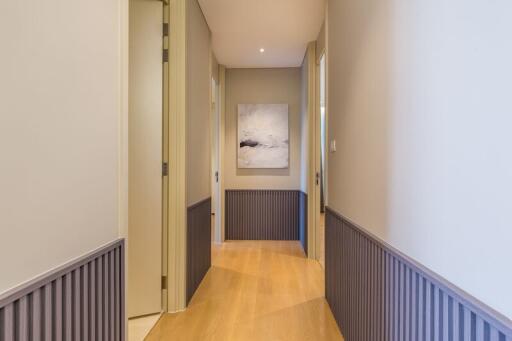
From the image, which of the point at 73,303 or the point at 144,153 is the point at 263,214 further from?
the point at 73,303

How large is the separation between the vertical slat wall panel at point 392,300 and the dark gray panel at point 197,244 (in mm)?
1111

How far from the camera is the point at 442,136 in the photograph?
99 cm

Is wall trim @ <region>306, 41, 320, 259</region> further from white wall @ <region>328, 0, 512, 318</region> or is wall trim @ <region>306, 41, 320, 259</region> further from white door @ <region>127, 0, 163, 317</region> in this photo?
white wall @ <region>328, 0, 512, 318</region>

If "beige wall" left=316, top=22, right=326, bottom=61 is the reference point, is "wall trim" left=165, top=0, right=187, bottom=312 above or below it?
below

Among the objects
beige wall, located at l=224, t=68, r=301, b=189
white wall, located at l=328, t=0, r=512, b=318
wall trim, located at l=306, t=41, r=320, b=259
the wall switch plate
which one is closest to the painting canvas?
beige wall, located at l=224, t=68, r=301, b=189

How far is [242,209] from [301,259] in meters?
1.35

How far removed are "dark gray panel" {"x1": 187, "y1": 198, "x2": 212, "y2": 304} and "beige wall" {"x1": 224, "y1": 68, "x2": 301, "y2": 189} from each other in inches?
61.8

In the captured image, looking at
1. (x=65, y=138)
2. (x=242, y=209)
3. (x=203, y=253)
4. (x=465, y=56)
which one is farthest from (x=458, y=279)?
(x=242, y=209)

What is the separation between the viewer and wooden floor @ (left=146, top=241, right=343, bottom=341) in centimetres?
224

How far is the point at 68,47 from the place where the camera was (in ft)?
3.72

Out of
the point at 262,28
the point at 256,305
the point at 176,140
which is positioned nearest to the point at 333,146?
the point at 176,140

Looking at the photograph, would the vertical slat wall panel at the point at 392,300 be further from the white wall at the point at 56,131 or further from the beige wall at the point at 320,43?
the beige wall at the point at 320,43

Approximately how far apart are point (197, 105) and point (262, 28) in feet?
3.97

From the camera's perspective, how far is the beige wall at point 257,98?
16.5 ft
